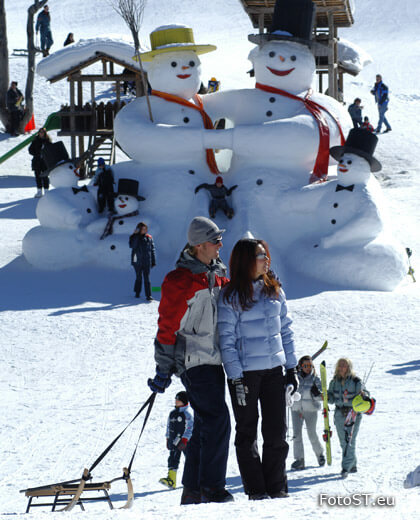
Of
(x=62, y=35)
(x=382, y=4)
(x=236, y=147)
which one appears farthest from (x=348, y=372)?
(x=382, y=4)

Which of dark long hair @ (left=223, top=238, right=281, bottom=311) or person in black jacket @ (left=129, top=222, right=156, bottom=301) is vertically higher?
dark long hair @ (left=223, top=238, right=281, bottom=311)

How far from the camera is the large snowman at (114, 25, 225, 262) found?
13641 mm

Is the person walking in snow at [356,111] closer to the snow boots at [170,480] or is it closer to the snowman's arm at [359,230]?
the snowman's arm at [359,230]

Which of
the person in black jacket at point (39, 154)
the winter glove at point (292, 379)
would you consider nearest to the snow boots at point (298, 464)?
the winter glove at point (292, 379)

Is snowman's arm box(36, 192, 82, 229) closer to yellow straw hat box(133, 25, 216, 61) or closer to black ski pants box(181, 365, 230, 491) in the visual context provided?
yellow straw hat box(133, 25, 216, 61)

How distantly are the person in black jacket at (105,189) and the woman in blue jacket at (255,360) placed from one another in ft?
28.6

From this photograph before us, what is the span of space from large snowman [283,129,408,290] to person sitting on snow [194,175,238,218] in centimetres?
82

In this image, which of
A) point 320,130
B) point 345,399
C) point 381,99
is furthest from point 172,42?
point 381,99

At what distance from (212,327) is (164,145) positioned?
883 cm

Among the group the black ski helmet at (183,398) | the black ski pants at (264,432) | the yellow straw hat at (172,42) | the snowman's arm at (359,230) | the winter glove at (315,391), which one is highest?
the yellow straw hat at (172,42)

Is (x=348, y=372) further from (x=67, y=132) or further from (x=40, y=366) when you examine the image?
(x=67, y=132)

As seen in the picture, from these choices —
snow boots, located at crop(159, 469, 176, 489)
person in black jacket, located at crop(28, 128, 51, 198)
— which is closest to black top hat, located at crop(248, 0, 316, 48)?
person in black jacket, located at crop(28, 128, 51, 198)

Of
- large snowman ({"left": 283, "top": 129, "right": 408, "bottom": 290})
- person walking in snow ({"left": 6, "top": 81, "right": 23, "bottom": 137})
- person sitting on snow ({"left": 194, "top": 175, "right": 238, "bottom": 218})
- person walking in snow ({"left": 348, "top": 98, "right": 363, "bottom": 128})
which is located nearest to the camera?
large snowman ({"left": 283, "top": 129, "right": 408, "bottom": 290})

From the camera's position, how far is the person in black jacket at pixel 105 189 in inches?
540
